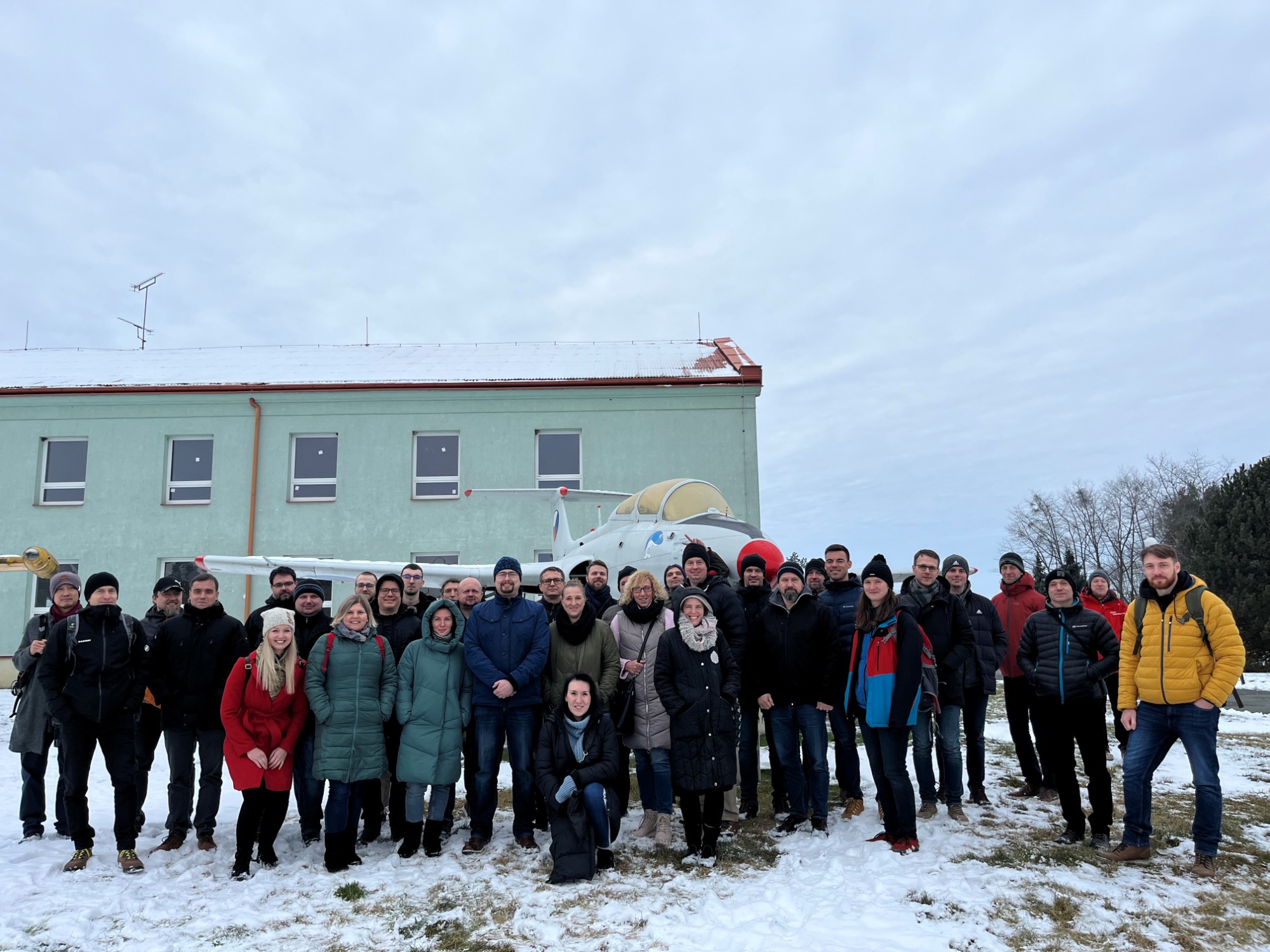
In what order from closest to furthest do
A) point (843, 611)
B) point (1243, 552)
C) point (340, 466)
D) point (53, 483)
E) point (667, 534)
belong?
1. point (843, 611)
2. point (667, 534)
3. point (340, 466)
4. point (53, 483)
5. point (1243, 552)

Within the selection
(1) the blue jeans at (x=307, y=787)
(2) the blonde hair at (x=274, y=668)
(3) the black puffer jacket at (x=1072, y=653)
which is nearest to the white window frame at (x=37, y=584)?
(1) the blue jeans at (x=307, y=787)

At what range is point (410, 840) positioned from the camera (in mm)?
4855

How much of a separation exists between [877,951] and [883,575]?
7.51ft

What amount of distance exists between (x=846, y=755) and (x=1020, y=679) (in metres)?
1.58

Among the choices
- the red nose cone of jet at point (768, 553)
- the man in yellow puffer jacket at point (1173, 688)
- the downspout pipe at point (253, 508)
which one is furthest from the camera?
the downspout pipe at point (253, 508)

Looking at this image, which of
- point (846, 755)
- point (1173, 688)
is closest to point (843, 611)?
point (846, 755)

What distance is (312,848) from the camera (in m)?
5.01

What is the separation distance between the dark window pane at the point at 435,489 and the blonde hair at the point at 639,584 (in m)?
12.8

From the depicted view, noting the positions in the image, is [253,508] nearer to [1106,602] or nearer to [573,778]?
[573,778]

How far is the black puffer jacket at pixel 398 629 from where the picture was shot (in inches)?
208

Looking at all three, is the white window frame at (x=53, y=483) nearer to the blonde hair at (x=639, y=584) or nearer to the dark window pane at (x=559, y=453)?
the dark window pane at (x=559, y=453)

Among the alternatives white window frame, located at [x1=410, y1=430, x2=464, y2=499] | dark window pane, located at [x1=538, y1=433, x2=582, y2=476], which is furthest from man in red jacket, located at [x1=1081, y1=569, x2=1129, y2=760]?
white window frame, located at [x1=410, y1=430, x2=464, y2=499]

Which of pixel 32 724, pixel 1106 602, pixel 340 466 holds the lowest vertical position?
pixel 32 724

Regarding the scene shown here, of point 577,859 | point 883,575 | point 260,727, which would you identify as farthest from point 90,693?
point 883,575
